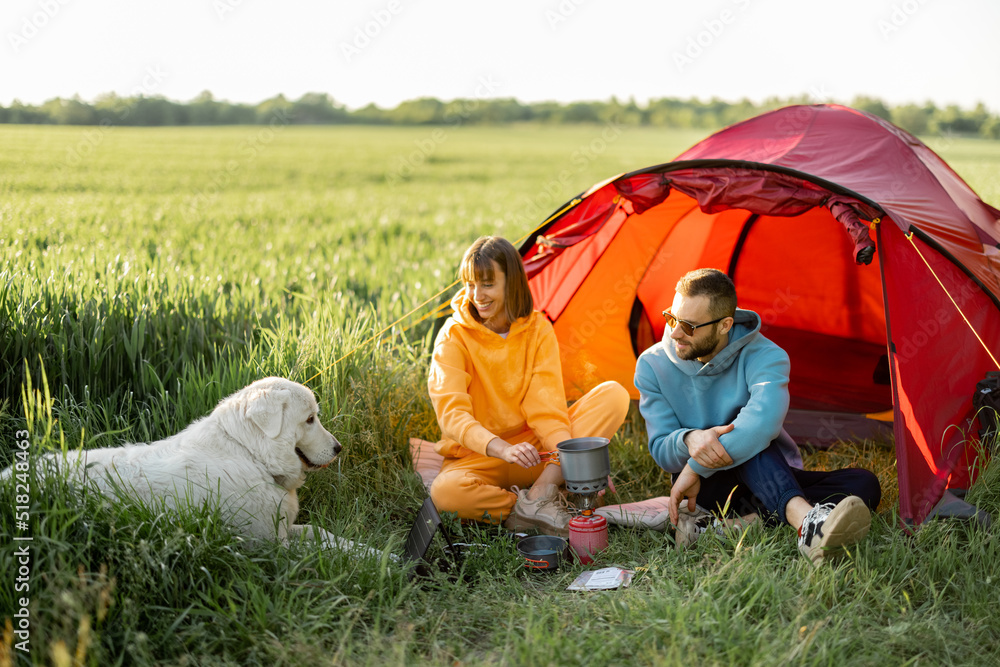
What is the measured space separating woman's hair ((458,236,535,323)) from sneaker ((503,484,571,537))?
918 mm

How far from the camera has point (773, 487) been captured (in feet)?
9.88

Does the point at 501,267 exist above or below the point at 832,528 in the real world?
above

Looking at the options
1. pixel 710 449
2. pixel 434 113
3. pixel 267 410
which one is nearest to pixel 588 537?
pixel 710 449

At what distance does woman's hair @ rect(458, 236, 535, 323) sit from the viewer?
338 centimetres

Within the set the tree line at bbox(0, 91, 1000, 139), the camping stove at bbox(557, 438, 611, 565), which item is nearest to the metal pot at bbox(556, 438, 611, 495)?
the camping stove at bbox(557, 438, 611, 565)

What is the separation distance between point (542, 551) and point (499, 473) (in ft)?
1.99

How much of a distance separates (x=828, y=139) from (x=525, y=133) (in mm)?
61338

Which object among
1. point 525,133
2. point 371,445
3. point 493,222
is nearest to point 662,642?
point 371,445

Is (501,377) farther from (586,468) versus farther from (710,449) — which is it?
(710,449)

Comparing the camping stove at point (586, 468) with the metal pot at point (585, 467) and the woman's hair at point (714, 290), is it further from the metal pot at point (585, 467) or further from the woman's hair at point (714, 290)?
the woman's hair at point (714, 290)

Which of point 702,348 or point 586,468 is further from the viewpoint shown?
point 702,348

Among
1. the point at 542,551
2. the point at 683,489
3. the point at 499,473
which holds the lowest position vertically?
the point at 542,551

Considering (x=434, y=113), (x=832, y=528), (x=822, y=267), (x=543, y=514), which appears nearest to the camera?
(x=832, y=528)

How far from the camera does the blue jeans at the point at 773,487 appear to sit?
3.01 meters
